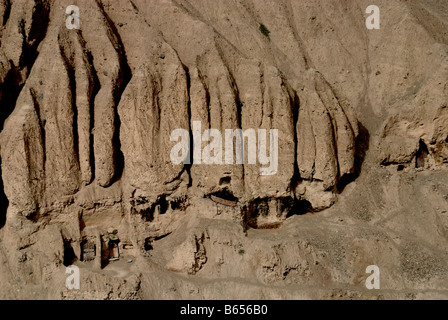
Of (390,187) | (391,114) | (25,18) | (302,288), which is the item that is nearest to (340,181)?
(390,187)

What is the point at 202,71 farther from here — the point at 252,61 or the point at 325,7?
the point at 325,7

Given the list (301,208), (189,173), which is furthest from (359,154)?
(189,173)

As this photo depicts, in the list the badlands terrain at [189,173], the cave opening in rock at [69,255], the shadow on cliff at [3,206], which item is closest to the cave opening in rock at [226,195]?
the badlands terrain at [189,173]

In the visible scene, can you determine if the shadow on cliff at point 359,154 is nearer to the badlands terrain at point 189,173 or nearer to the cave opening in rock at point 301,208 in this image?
the badlands terrain at point 189,173

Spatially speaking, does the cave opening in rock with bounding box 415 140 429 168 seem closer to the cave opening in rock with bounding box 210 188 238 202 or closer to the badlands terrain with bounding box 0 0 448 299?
the badlands terrain with bounding box 0 0 448 299

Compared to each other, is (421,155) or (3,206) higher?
(421,155)

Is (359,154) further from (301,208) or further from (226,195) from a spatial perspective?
(226,195)
